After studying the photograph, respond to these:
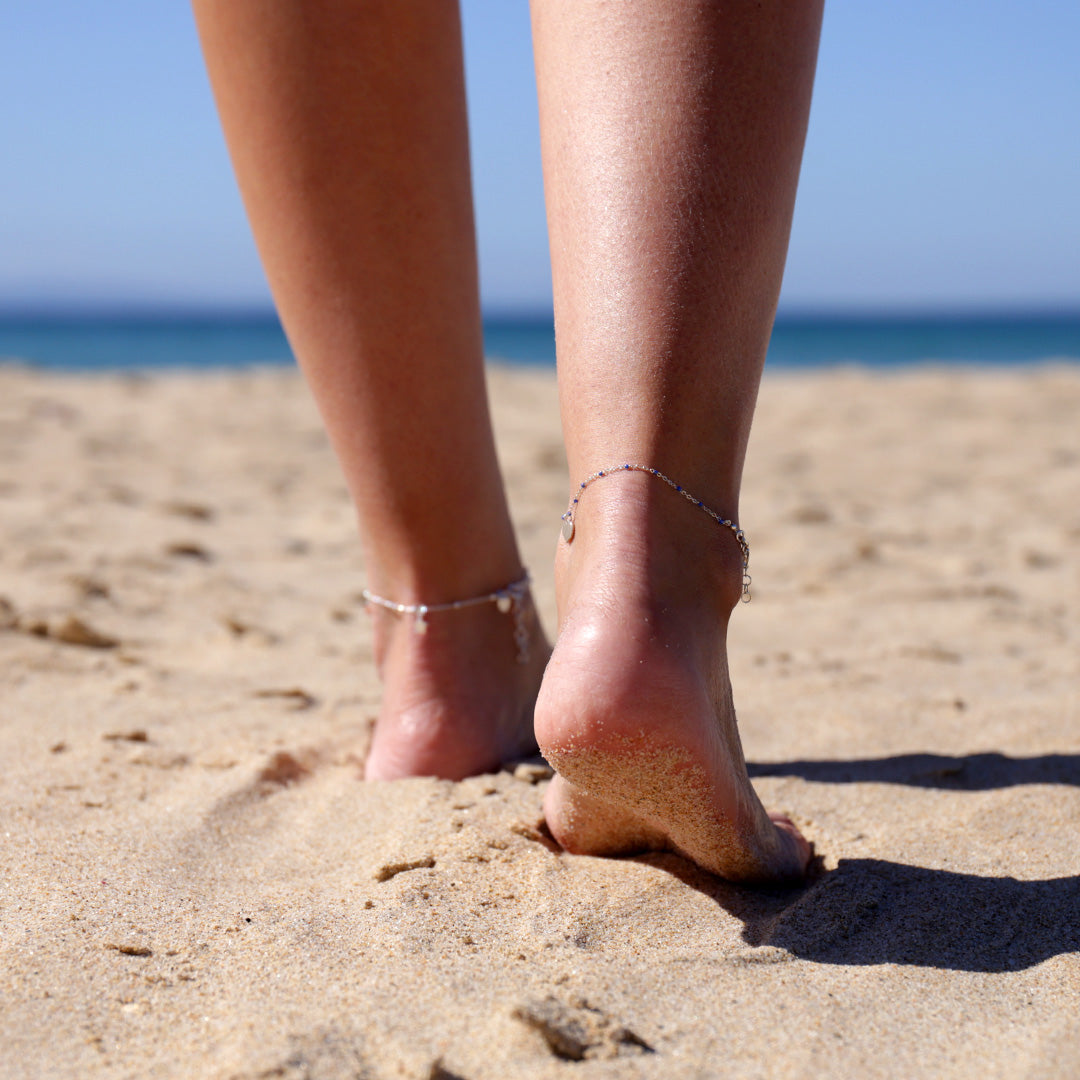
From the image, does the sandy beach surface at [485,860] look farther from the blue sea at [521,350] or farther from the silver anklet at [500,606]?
the blue sea at [521,350]

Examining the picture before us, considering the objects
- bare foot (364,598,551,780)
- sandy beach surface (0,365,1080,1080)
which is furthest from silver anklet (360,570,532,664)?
sandy beach surface (0,365,1080,1080)

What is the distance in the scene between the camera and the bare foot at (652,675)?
769 mm

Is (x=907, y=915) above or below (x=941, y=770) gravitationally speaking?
above

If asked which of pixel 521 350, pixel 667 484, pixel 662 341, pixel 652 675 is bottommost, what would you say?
pixel 521 350

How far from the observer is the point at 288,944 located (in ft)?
2.67

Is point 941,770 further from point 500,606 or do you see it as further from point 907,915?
point 500,606

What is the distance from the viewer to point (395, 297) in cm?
111

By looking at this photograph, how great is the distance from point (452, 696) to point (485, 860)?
1.01 ft

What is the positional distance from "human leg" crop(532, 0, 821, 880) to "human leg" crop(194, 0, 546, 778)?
0.93 feet

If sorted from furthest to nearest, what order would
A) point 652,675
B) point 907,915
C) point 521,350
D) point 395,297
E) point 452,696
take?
point 521,350
point 452,696
point 395,297
point 907,915
point 652,675

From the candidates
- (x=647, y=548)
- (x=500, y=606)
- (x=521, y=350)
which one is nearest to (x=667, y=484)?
(x=647, y=548)

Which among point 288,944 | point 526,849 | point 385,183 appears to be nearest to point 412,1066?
point 288,944

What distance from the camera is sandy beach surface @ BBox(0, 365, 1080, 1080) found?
70cm

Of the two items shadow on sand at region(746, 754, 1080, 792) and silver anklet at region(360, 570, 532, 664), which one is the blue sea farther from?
shadow on sand at region(746, 754, 1080, 792)
